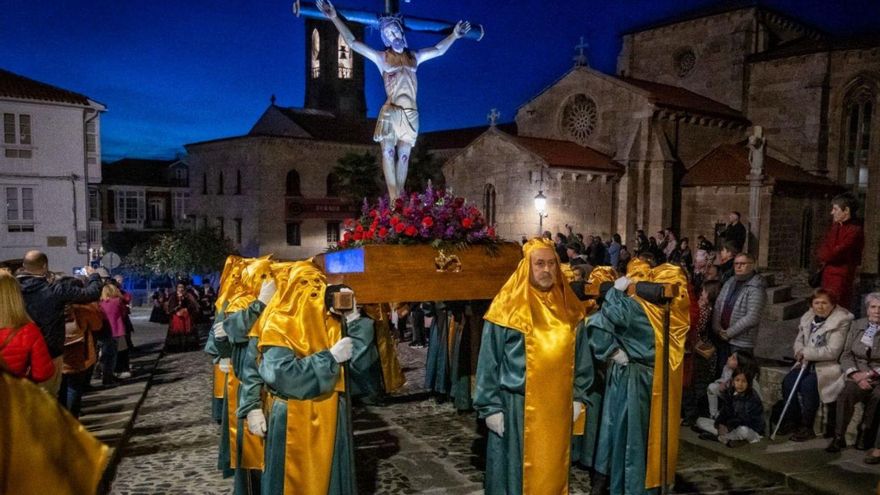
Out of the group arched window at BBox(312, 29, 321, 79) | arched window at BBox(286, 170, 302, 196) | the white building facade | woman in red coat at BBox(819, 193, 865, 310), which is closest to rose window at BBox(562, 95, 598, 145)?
woman in red coat at BBox(819, 193, 865, 310)

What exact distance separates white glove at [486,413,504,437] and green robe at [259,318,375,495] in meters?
1.11

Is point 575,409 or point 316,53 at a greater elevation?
point 316,53

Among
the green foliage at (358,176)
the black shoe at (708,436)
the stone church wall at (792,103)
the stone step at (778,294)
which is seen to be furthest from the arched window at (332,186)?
the black shoe at (708,436)

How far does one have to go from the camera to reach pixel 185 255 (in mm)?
26203

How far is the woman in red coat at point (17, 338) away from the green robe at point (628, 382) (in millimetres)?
4321

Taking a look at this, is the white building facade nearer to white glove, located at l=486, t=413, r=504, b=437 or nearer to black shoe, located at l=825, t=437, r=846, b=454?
white glove, located at l=486, t=413, r=504, b=437

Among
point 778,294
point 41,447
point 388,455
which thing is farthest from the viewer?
point 778,294

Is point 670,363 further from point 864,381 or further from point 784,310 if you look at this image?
point 784,310

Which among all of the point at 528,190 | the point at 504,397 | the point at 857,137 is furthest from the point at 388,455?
the point at 857,137

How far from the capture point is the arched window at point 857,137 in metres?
24.0

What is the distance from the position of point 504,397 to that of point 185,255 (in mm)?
24369

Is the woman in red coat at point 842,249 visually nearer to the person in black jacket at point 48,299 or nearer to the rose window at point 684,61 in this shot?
the person in black jacket at point 48,299

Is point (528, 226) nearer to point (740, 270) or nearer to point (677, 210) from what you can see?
point (677, 210)

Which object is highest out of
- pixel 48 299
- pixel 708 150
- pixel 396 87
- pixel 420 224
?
pixel 708 150
